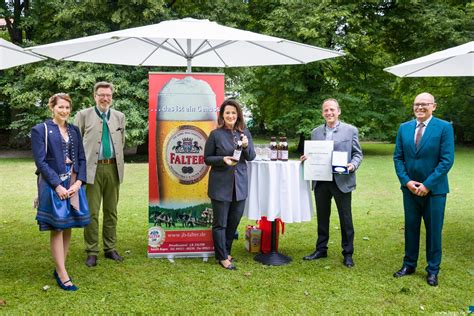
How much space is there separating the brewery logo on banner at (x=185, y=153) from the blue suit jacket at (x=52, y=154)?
113 centimetres

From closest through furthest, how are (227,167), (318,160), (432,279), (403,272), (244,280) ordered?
(432,279) < (244,280) < (403,272) < (227,167) < (318,160)

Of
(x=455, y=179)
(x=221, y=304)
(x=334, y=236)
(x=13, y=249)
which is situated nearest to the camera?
(x=221, y=304)

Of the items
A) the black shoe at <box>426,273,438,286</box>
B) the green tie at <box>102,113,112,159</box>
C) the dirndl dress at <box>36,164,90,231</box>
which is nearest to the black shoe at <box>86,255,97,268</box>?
the dirndl dress at <box>36,164,90,231</box>

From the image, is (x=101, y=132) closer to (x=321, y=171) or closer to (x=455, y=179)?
(x=321, y=171)

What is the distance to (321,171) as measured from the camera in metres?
4.86

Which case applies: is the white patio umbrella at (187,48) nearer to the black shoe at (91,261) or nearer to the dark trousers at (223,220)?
the dark trousers at (223,220)

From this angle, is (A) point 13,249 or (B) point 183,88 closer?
(B) point 183,88

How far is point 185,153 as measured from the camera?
5137mm

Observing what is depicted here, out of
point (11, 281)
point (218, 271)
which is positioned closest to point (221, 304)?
point (218, 271)

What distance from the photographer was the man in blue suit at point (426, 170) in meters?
4.19

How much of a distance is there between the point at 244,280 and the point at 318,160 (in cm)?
147

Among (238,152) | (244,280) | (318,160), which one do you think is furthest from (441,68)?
(244,280)

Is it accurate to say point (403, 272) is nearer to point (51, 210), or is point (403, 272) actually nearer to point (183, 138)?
point (183, 138)

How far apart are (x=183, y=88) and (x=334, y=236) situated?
2.95 metres
